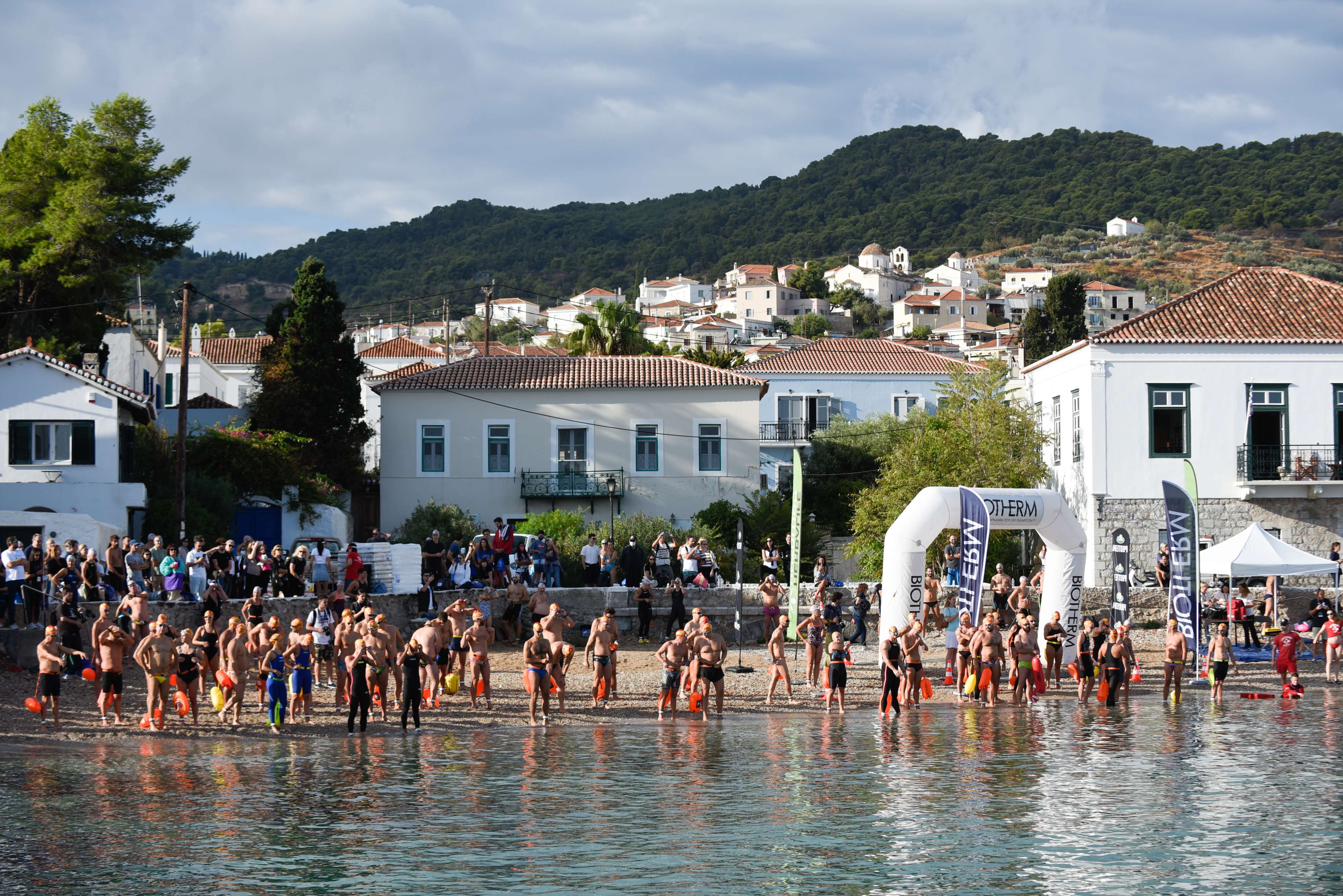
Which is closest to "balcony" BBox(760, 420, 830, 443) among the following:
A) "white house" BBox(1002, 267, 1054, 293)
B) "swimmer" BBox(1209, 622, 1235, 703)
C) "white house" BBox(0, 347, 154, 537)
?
"white house" BBox(0, 347, 154, 537)

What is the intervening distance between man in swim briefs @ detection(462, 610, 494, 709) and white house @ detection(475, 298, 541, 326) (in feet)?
432

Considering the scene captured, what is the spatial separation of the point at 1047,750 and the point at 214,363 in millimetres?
63652

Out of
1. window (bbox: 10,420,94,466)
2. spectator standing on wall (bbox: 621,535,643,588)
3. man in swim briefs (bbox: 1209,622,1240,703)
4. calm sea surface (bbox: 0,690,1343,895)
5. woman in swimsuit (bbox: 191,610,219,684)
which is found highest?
window (bbox: 10,420,94,466)

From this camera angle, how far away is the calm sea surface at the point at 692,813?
1411 cm

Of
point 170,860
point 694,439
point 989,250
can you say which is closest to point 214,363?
point 694,439

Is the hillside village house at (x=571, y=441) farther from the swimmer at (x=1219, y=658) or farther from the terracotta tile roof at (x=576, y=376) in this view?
the swimmer at (x=1219, y=658)

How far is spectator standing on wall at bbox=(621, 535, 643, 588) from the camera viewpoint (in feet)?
114

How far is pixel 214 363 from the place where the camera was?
7644 centimetres

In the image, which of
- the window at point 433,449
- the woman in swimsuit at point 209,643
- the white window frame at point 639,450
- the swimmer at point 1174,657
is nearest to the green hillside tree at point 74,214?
the window at point 433,449

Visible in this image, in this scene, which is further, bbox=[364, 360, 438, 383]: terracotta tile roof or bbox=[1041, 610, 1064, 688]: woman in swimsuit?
bbox=[364, 360, 438, 383]: terracotta tile roof

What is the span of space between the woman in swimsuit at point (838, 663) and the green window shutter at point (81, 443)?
67.8 ft

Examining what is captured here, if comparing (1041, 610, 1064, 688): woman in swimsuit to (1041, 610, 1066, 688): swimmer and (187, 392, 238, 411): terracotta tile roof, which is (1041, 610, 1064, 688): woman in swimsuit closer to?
(1041, 610, 1066, 688): swimmer

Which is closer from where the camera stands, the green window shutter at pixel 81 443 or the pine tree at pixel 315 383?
the green window shutter at pixel 81 443

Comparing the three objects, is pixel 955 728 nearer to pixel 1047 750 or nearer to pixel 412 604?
pixel 1047 750
